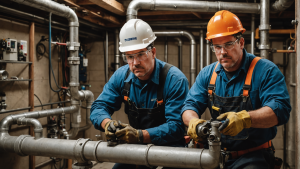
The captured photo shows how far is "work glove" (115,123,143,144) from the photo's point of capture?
1.56 metres

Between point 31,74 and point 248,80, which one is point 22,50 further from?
point 248,80

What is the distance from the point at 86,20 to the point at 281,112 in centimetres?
362

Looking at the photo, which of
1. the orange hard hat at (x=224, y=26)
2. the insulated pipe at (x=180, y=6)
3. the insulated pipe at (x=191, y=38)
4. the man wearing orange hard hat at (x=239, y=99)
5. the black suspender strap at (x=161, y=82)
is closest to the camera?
the man wearing orange hard hat at (x=239, y=99)

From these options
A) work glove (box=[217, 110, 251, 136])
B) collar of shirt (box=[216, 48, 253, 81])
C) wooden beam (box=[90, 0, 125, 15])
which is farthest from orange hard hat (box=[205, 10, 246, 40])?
wooden beam (box=[90, 0, 125, 15])

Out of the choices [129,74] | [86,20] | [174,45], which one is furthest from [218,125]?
[174,45]

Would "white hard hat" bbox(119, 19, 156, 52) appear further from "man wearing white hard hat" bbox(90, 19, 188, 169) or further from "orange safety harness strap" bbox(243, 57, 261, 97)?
"orange safety harness strap" bbox(243, 57, 261, 97)

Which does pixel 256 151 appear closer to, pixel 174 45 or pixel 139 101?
pixel 139 101

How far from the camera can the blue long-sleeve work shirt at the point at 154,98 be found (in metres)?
1.75

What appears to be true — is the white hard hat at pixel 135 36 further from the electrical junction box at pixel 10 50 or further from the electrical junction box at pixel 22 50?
the electrical junction box at pixel 22 50

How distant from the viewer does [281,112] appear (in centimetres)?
148

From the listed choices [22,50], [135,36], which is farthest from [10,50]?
[135,36]

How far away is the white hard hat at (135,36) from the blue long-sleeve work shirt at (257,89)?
48 cm

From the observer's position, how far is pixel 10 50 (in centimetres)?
322

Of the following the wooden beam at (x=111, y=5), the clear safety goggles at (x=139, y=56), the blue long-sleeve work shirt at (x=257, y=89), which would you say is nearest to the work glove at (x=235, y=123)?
the blue long-sleeve work shirt at (x=257, y=89)
